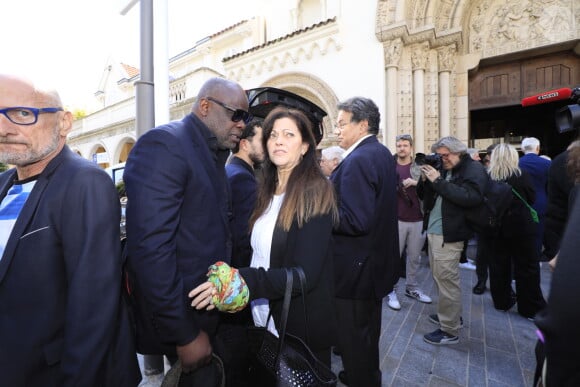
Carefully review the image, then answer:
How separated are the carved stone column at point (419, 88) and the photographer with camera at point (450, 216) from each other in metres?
3.81

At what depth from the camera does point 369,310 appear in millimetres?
2023

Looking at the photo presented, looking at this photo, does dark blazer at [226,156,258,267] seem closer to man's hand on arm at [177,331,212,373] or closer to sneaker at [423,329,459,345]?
man's hand on arm at [177,331,212,373]

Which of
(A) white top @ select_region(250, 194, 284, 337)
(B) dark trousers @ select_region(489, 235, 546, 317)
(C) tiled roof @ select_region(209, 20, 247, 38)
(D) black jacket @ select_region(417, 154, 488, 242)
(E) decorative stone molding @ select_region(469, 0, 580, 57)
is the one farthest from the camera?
(C) tiled roof @ select_region(209, 20, 247, 38)

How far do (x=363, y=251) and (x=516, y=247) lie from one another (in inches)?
106

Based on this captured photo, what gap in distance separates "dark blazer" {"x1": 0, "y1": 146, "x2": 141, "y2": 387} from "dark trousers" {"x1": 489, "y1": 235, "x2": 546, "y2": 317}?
4.07m

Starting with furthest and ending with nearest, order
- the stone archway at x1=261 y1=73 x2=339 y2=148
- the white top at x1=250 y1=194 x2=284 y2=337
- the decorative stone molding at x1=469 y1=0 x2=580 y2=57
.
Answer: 1. the stone archway at x1=261 y1=73 x2=339 y2=148
2. the decorative stone molding at x1=469 y1=0 x2=580 y2=57
3. the white top at x1=250 y1=194 x2=284 y2=337

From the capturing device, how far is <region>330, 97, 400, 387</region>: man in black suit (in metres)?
1.89

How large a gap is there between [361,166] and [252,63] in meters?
8.07

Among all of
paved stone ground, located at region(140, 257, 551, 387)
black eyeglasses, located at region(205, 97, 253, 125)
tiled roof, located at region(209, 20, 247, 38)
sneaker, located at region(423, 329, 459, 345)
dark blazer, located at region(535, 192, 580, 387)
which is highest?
tiled roof, located at region(209, 20, 247, 38)

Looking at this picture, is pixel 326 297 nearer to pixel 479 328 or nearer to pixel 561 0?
pixel 479 328

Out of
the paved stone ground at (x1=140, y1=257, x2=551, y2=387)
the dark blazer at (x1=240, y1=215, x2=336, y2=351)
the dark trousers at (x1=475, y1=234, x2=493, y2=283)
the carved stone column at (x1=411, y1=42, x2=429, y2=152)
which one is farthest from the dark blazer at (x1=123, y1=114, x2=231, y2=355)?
the carved stone column at (x1=411, y1=42, x2=429, y2=152)

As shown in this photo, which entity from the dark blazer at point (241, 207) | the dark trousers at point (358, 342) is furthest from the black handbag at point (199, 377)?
the dark trousers at point (358, 342)

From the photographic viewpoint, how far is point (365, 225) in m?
1.86

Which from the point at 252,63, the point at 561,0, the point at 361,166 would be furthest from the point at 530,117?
the point at 361,166
